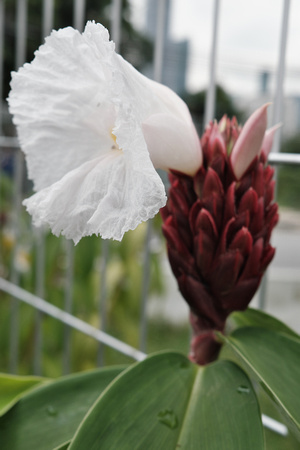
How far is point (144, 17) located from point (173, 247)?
122cm

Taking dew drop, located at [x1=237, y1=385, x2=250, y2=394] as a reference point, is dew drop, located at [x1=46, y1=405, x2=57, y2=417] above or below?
below

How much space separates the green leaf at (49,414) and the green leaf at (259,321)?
162 mm

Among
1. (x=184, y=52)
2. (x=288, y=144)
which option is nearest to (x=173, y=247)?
(x=184, y=52)

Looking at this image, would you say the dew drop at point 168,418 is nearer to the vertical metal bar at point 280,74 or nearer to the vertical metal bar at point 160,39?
the vertical metal bar at point 280,74

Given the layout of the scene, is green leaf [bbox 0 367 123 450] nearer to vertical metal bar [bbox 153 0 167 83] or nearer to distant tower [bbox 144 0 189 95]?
vertical metal bar [bbox 153 0 167 83]

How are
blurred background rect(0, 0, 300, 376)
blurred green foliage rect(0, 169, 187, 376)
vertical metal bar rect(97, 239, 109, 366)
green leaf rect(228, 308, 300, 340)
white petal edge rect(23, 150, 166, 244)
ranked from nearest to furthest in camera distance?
white petal edge rect(23, 150, 166, 244)
green leaf rect(228, 308, 300, 340)
vertical metal bar rect(97, 239, 109, 366)
blurred background rect(0, 0, 300, 376)
blurred green foliage rect(0, 169, 187, 376)

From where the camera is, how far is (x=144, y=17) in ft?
4.97

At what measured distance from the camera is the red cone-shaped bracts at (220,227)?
1.43 ft

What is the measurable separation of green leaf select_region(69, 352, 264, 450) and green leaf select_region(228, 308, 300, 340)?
7 centimetres

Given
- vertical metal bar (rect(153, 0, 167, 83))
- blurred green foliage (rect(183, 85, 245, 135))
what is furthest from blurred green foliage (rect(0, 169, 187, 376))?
vertical metal bar (rect(153, 0, 167, 83))

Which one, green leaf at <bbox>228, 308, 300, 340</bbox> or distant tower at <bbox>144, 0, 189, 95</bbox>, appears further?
distant tower at <bbox>144, 0, 189, 95</bbox>

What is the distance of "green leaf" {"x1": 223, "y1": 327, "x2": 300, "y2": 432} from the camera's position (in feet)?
1.37

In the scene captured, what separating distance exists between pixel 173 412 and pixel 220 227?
0.16m

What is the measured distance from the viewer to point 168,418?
0.44 m
